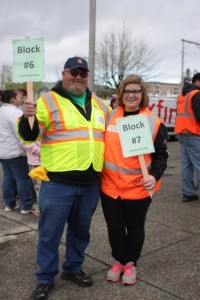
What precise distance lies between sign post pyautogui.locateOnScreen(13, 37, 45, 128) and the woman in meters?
0.73

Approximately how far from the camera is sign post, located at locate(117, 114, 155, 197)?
3348 mm

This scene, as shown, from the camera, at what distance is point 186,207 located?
6.09m

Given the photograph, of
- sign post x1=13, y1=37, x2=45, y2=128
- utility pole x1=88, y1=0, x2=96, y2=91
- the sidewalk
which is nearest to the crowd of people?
the sidewalk

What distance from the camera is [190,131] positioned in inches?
240

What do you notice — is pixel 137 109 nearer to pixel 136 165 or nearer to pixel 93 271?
pixel 136 165

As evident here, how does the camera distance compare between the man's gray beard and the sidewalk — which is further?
the sidewalk

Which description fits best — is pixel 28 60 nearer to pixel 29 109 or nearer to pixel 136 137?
pixel 29 109

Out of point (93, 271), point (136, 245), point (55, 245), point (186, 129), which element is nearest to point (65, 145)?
point (55, 245)

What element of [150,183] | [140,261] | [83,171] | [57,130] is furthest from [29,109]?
[140,261]

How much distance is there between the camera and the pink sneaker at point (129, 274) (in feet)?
11.6

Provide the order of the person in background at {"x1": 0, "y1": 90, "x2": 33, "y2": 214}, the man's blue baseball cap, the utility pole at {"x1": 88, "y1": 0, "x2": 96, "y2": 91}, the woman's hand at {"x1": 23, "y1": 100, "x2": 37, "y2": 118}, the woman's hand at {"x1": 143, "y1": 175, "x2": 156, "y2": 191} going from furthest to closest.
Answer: the utility pole at {"x1": 88, "y1": 0, "x2": 96, "y2": 91}, the person in background at {"x1": 0, "y1": 90, "x2": 33, "y2": 214}, the woman's hand at {"x1": 143, "y1": 175, "x2": 156, "y2": 191}, the man's blue baseball cap, the woman's hand at {"x1": 23, "y1": 100, "x2": 37, "y2": 118}

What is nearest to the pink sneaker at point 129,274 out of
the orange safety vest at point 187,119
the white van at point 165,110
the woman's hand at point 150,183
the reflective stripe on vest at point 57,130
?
the woman's hand at point 150,183

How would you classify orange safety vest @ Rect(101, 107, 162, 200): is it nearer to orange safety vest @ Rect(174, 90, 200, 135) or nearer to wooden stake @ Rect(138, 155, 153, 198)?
wooden stake @ Rect(138, 155, 153, 198)

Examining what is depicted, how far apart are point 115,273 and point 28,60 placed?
201 cm
